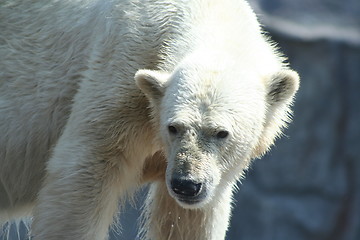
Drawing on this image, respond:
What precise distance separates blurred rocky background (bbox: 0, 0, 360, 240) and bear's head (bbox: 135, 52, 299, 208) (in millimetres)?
4902

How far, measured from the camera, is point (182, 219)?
438 cm

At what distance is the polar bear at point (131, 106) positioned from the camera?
11.6 feet

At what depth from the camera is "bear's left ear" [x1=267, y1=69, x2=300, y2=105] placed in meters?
3.75

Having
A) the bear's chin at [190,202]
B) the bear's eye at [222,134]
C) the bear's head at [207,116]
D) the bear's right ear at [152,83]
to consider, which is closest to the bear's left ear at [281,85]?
the bear's head at [207,116]

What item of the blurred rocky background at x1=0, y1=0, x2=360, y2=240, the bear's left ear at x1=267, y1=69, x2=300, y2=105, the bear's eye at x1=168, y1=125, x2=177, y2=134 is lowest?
the blurred rocky background at x1=0, y1=0, x2=360, y2=240

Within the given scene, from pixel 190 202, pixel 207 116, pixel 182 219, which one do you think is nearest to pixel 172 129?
pixel 207 116

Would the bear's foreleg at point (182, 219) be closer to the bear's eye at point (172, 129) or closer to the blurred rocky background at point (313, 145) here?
the bear's eye at point (172, 129)

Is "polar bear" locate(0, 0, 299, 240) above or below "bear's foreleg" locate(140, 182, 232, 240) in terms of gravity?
above

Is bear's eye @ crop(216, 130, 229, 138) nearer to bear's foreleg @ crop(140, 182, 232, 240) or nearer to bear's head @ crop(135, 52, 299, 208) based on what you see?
bear's head @ crop(135, 52, 299, 208)

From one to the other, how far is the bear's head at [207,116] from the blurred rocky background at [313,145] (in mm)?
4902

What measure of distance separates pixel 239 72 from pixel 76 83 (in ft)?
3.09

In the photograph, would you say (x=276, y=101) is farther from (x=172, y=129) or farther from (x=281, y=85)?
(x=172, y=129)

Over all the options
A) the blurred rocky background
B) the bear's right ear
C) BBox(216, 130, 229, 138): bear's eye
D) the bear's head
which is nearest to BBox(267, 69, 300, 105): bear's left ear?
the bear's head

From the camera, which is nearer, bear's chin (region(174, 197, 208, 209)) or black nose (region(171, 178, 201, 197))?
black nose (region(171, 178, 201, 197))
